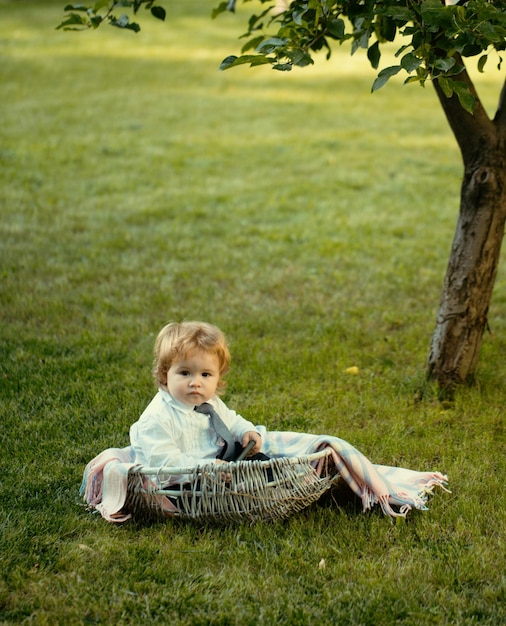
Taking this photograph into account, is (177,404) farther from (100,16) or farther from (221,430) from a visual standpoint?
(100,16)

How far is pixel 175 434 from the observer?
348 centimetres

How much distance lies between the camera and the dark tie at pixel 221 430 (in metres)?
3.51

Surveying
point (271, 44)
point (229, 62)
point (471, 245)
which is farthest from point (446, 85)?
point (471, 245)

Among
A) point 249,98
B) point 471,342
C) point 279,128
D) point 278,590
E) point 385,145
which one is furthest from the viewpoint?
point 249,98

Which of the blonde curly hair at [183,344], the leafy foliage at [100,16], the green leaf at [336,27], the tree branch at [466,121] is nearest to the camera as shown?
the green leaf at [336,27]

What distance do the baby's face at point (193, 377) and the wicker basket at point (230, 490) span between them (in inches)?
15.3

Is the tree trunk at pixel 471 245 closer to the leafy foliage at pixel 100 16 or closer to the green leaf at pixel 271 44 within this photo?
the green leaf at pixel 271 44

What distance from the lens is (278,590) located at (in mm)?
2912

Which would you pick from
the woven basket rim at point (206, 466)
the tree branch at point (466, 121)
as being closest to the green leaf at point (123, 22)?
the tree branch at point (466, 121)

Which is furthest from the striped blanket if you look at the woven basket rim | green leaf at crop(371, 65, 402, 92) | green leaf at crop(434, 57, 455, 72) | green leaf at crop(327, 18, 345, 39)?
green leaf at crop(327, 18, 345, 39)

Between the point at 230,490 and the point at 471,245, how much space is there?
6.73ft

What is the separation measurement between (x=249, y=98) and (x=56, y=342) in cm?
954

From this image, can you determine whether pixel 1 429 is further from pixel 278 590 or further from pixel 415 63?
pixel 415 63

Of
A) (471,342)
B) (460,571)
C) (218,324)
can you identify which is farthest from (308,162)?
(460,571)
